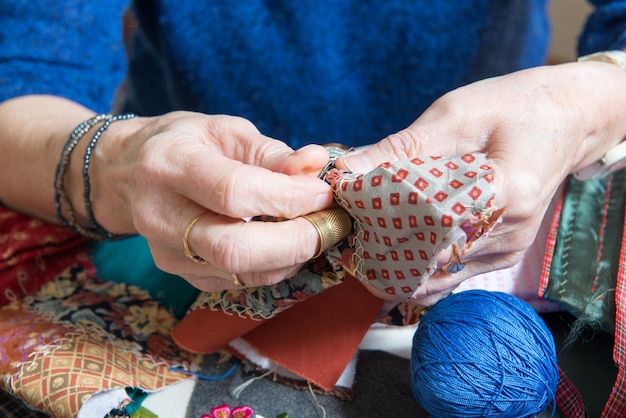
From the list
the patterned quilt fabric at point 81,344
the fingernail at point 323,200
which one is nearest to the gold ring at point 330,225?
the fingernail at point 323,200

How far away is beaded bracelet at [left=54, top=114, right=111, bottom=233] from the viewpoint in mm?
751

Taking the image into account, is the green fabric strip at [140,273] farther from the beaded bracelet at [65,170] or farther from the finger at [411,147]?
the finger at [411,147]

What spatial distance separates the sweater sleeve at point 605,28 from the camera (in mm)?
877

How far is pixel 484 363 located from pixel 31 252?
0.61 meters

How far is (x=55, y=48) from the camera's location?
91 centimetres

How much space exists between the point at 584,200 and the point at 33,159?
75 cm

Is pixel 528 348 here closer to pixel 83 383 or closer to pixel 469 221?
pixel 469 221

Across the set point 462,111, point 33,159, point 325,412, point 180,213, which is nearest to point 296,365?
point 325,412

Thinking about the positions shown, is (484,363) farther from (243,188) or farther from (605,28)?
(605,28)

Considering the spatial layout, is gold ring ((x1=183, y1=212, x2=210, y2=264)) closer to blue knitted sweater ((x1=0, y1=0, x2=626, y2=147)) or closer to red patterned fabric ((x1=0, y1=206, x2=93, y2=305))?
red patterned fabric ((x1=0, y1=206, x2=93, y2=305))

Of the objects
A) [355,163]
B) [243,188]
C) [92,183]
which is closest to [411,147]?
[355,163]

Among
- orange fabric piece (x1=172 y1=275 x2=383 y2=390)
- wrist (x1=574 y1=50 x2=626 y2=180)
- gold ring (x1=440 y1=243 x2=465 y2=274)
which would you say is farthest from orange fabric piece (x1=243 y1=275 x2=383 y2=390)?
wrist (x1=574 y1=50 x2=626 y2=180)

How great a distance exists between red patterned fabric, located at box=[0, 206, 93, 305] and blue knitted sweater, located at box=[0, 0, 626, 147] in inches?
9.5

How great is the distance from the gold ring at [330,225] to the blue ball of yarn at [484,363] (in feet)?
0.42
